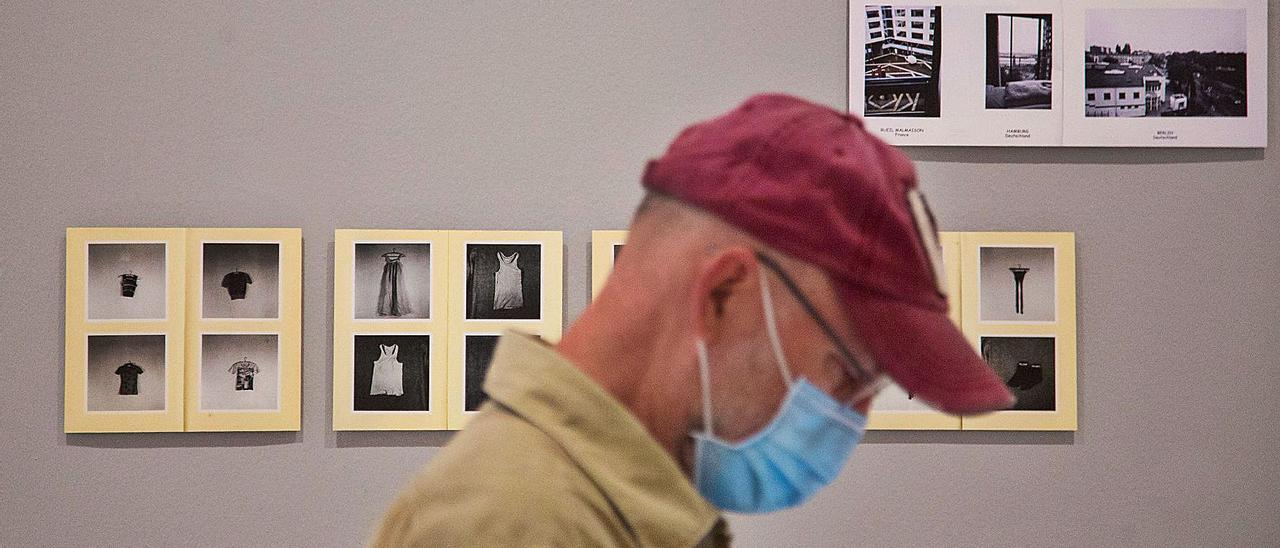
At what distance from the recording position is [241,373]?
7.95 ft

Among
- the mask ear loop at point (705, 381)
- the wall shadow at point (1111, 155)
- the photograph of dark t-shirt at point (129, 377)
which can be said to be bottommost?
the photograph of dark t-shirt at point (129, 377)

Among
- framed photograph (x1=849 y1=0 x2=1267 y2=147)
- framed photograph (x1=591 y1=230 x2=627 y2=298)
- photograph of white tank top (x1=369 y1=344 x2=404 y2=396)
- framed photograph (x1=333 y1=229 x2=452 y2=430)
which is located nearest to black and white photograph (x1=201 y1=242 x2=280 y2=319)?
framed photograph (x1=333 y1=229 x2=452 y2=430)

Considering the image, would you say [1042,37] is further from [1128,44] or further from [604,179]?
[604,179]

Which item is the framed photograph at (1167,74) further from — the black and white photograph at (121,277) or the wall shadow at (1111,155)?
the black and white photograph at (121,277)

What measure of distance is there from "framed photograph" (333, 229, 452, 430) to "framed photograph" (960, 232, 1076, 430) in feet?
3.87

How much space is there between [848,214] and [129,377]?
79.2 inches

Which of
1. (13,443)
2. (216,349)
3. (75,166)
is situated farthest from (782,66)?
(13,443)

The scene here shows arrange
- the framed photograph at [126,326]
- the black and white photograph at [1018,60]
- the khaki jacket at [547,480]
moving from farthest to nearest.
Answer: the black and white photograph at [1018,60] → the framed photograph at [126,326] → the khaki jacket at [547,480]

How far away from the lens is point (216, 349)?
243 cm

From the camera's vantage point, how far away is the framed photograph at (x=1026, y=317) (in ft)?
8.16

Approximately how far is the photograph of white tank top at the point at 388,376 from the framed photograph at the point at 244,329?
17 centimetres

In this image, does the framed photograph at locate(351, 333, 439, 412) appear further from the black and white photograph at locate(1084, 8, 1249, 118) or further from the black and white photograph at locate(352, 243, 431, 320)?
the black and white photograph at locate(1084, 8, 1249, 118)

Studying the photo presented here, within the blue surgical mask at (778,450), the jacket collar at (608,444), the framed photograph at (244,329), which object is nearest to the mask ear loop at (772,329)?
the blue surgical mask at (778,450)

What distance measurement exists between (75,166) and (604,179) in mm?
1167
